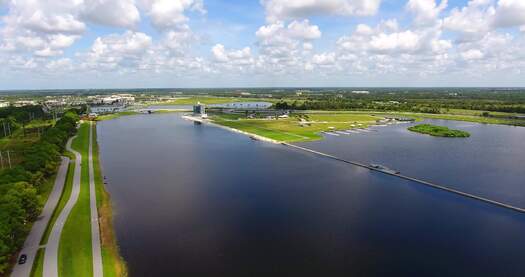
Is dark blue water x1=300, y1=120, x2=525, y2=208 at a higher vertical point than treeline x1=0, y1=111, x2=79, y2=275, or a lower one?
lower

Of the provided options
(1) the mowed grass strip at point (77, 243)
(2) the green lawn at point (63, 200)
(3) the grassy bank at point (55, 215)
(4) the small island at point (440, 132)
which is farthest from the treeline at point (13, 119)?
(4) the small island at point (440, 132)

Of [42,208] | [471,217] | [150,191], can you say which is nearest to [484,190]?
[471,217]

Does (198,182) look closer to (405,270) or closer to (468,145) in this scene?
(405,270)

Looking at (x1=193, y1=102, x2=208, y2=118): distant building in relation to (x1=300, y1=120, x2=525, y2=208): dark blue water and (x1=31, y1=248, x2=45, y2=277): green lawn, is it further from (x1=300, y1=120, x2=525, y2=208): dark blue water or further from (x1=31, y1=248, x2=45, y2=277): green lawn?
(x1=31, y1=248, x2=45, y2=277): green lawn

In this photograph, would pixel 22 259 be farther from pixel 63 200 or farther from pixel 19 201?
pixel 63 200

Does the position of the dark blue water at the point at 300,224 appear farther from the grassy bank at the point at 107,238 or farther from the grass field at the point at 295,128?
the grass field at the point at 295,128

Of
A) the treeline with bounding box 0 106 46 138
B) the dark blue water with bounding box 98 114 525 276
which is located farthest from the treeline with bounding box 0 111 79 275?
the treeline with bounding box 0 106 46 138
